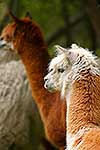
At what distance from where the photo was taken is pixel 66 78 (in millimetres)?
6516

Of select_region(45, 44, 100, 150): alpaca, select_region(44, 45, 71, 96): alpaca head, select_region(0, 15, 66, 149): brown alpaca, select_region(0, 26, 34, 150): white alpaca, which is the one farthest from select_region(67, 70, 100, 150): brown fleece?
select_region(0, 26, 34, 150): white alpaca

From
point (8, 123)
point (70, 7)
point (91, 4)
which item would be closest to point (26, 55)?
point (8, 123)

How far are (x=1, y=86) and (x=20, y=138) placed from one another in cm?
71

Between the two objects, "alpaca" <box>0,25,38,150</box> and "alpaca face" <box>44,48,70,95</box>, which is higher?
"alpaca" <box>0,25,38,150</box>

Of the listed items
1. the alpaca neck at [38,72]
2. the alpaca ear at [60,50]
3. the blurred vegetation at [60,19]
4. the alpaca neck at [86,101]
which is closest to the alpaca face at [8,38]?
the alpaca neck at [38,72]

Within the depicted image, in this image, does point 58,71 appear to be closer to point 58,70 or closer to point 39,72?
point 58,70

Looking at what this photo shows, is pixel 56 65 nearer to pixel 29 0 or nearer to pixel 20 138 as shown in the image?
pixel 20 138

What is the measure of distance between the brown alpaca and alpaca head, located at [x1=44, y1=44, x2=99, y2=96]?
2.07 m

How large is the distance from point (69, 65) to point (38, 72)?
8.86 feet

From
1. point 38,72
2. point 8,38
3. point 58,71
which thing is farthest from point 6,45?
point 58,71

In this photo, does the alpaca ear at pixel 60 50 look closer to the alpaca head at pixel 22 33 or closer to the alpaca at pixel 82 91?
the alpaca at pixel 82 91

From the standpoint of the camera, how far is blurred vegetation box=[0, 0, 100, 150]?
1324cm

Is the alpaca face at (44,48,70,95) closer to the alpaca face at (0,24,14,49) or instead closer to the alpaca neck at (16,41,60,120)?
the alpaca neck at (16,41,60,120)

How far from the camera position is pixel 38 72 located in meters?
9.16
